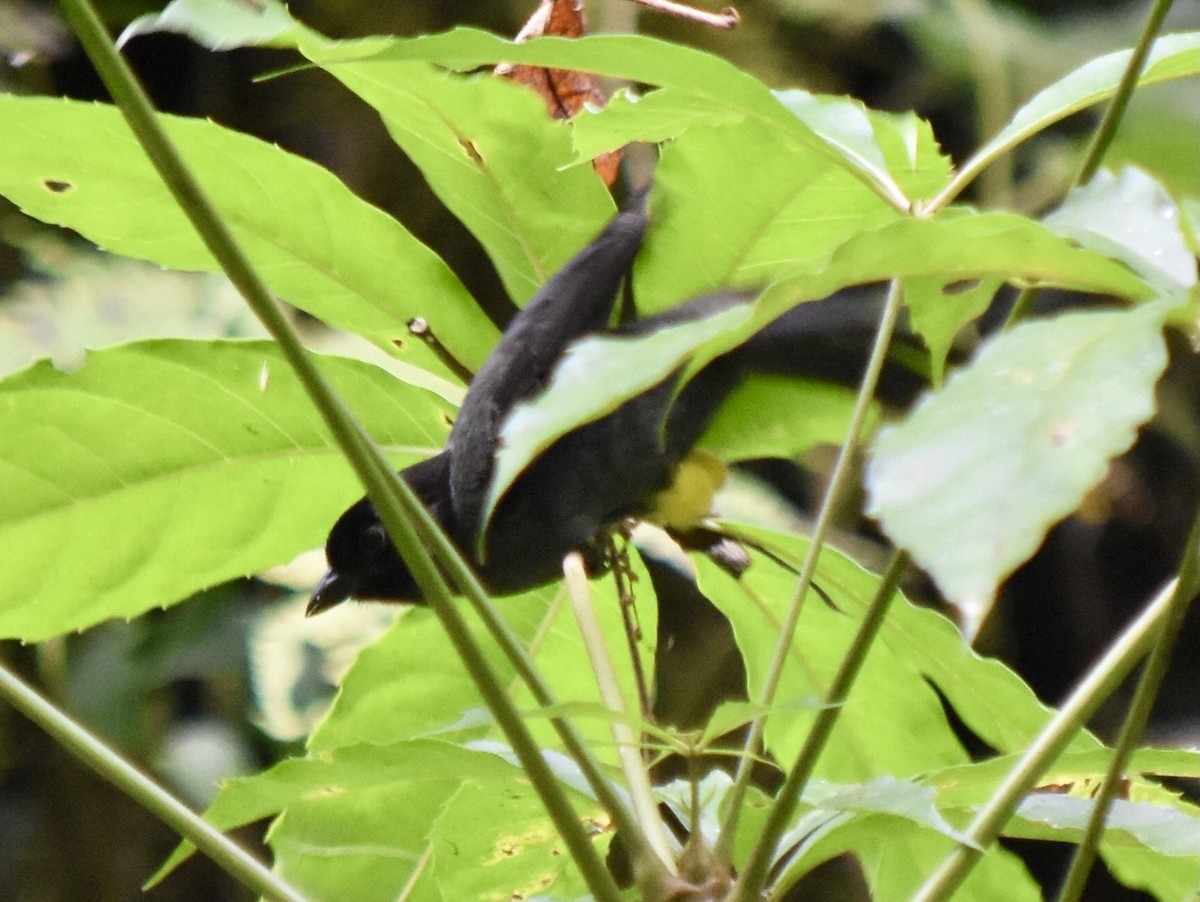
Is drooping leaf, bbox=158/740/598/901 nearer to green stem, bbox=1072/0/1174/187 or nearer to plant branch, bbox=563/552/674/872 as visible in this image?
plant branch, bbox=563/552/674/872

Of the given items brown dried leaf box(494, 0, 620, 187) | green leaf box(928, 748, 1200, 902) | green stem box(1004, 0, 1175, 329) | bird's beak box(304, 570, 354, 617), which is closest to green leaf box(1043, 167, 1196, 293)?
green stem box(1004, 0, 1175, 329)

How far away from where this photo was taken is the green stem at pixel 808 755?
510 mm

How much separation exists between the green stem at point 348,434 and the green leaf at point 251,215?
11.1 inches

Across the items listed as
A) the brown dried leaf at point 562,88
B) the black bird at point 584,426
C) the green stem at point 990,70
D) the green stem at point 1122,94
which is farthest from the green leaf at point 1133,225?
the green stem at point 990,70

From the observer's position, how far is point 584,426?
2.78 ft

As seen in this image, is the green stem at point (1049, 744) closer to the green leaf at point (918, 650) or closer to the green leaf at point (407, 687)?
the green leaf at point (918, 650)

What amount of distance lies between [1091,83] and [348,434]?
378 millimetres

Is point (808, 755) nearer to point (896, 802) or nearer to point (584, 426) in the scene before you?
point (896, 802)

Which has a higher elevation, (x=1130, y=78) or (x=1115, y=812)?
(x=1130, y=78)

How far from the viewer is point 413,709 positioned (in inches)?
34.1

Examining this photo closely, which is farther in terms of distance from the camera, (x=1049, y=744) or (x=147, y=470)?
(x=147, y=470)

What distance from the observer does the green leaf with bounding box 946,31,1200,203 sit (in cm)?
59

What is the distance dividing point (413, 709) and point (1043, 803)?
411 millimetres

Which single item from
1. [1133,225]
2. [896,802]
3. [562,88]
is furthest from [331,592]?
[1133,225]
